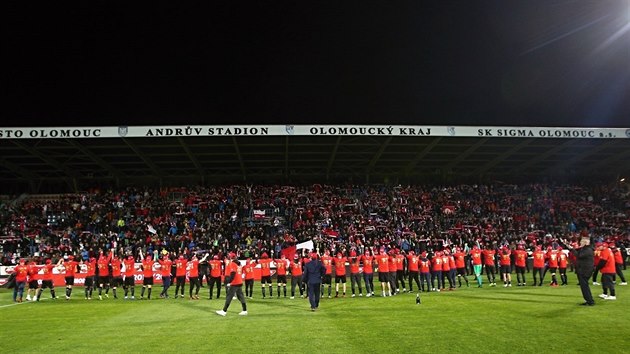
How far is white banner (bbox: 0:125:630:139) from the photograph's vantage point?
107ft

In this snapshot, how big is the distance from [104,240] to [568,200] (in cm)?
3696

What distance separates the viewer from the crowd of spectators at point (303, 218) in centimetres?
3466

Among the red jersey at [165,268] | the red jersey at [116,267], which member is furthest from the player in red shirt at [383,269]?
the red jersey at [116,267]

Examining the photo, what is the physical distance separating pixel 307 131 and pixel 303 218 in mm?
7723

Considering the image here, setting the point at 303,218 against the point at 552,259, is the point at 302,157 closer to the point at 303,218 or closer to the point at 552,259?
the point at 303,218

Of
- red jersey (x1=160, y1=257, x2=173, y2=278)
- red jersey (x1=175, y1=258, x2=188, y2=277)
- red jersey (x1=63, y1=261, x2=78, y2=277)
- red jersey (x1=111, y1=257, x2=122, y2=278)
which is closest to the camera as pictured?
red jersey (x1=63, y1=261, x2=78, y2=277)

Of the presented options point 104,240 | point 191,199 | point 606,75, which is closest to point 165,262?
point 104,240

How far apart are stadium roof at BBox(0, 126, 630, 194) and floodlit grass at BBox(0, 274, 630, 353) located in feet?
54.1

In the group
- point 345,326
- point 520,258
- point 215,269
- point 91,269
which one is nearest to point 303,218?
point 215,269

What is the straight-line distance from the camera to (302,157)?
41.4 metres

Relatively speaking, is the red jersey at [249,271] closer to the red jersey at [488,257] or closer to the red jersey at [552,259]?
the red jersey at [488,257]

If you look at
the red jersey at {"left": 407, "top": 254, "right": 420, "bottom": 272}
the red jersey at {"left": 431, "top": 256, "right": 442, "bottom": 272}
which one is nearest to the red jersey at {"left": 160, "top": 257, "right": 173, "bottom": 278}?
the red jersey at {"left": 407, "top": 254, "right": 420, "bottom": 272}

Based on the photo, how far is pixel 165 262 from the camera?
23812mm

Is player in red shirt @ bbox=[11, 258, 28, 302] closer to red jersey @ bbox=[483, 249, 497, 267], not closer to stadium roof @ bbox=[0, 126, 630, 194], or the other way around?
stadium roof @ bbox=[0, 126, 630, 194]
